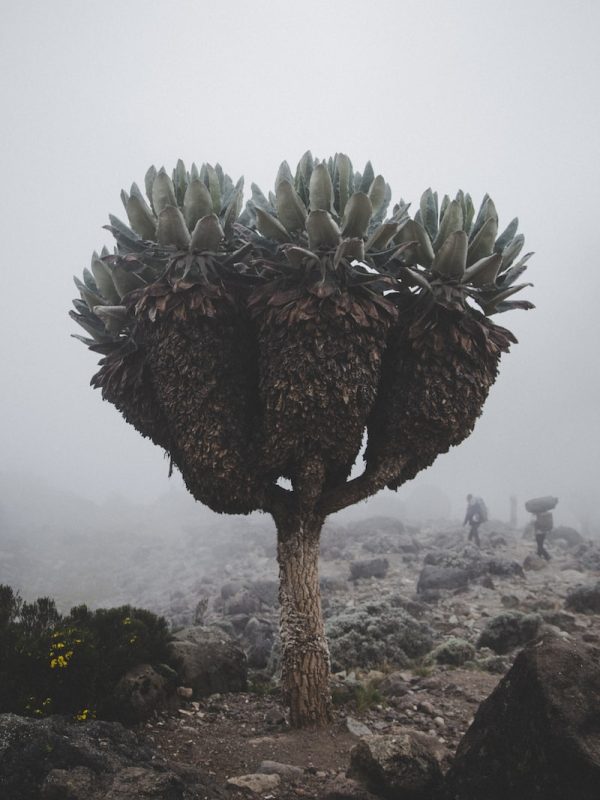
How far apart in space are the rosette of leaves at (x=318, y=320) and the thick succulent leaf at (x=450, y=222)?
2.27 ft

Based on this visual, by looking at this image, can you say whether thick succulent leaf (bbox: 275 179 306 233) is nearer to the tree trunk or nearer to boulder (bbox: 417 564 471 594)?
the tree trunk

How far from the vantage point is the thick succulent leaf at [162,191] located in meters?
6.16

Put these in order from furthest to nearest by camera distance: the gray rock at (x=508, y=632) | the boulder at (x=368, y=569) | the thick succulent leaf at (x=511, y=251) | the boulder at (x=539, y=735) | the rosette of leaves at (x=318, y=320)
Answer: the boulder at (x=368, y=569), the gray rock at (x=508, y=632), the thick succulent leaf at (x=511, y=251), the rosette of leaves at (x=318, y=320), the boulder at (x=539, y=735)

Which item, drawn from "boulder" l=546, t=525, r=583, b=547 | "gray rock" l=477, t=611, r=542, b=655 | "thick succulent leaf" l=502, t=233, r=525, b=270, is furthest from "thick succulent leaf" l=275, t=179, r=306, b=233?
"boulder" l=546, t=525, r=583, b=547

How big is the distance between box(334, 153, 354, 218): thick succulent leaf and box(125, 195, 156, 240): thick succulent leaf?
7.72 feet

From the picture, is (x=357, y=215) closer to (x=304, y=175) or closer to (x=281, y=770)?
(x=304, y=175)

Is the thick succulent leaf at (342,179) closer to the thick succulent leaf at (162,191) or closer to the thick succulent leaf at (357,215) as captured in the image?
the thick succulent leaf at (357,215)

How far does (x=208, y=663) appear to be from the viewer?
772 centimetres

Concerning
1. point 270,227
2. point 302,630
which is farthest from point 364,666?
point 270,227

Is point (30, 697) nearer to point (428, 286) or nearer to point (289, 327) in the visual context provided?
point (289, 327)

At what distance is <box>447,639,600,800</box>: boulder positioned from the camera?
322cm

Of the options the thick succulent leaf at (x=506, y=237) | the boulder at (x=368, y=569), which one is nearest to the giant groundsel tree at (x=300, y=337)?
the thick succulent leaf at (x=506, y=237)

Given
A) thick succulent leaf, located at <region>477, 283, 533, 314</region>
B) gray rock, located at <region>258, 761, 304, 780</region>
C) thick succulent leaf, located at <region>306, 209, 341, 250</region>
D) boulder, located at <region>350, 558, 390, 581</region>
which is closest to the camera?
gray rock, located at <region>258, 761, 304, 780</region>

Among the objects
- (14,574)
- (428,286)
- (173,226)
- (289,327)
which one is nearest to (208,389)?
(289,327)
